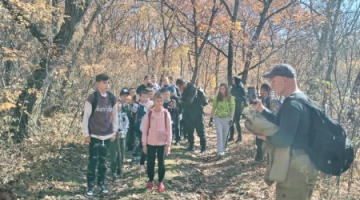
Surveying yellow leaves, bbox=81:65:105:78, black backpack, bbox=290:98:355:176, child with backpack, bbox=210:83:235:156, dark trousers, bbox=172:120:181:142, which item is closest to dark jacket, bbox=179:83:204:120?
dark trousers, bbox=172:120:181:142

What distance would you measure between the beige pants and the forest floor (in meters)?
1.85

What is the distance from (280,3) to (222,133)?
850 centimetres

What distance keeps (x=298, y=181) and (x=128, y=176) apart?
15.1 ft

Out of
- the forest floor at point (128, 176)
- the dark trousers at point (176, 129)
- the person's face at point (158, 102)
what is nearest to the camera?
the forest floor at point (128, 176)

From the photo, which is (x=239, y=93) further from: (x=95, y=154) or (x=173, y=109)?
(x=95, y=154)

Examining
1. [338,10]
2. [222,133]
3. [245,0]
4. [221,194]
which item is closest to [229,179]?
[221,194]

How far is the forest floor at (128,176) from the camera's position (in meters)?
5.97

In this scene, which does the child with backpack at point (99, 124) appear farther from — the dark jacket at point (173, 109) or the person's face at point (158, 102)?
the dark jacket at point (173, 109)

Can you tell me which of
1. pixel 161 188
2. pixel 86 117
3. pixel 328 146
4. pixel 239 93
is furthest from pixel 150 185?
pixel 239 93

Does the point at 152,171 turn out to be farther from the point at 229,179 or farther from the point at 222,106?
the point at 222,106

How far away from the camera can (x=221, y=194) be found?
6789 mm

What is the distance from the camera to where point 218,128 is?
9.08 metres

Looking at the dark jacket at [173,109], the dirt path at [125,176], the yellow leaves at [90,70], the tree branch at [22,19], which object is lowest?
the dirt path at [125,176]

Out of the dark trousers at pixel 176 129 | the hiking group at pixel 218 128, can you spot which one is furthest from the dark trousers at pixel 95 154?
the dark trousers at pixel 176 129
